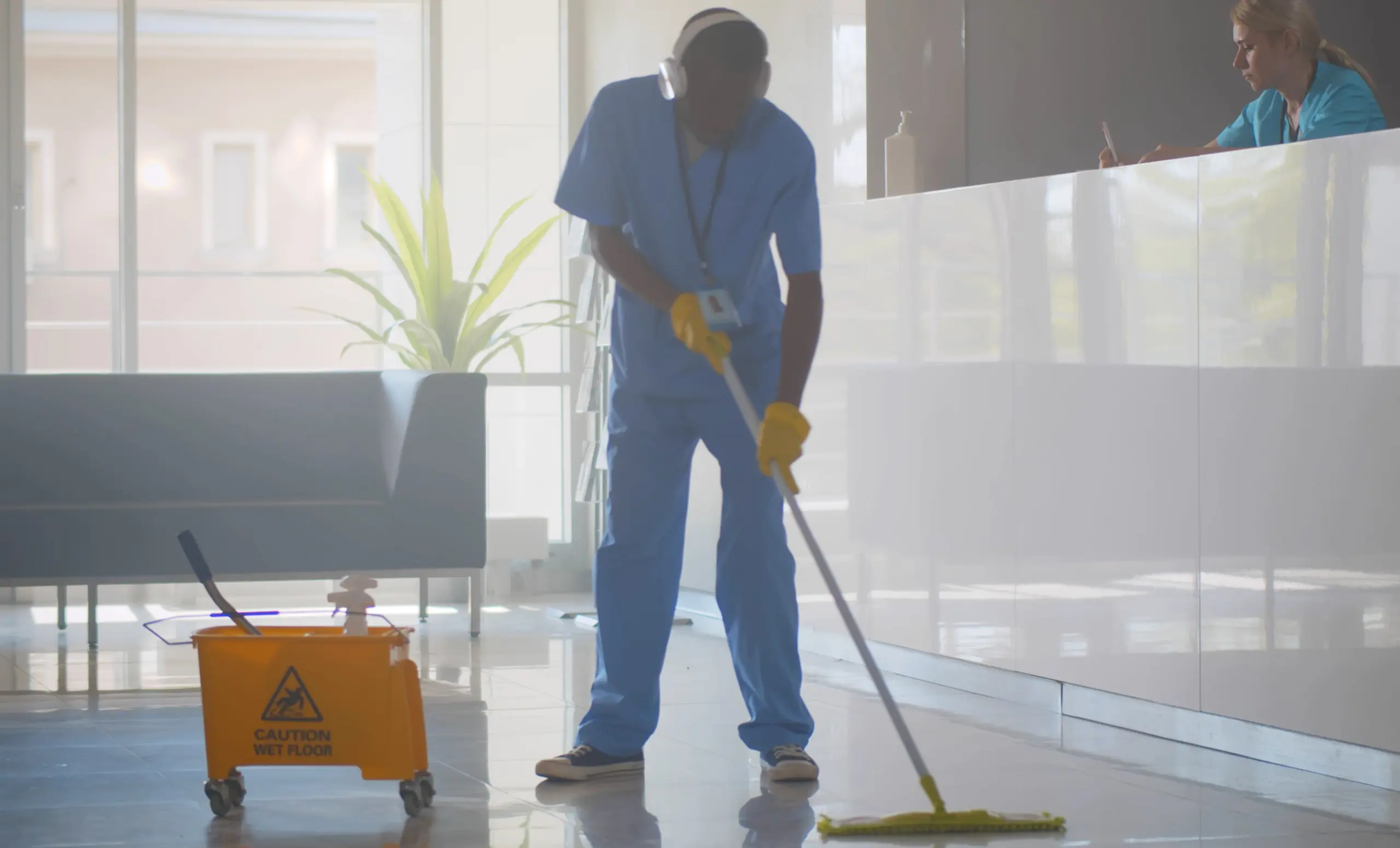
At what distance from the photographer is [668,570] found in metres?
2.66

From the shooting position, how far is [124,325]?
5.58m

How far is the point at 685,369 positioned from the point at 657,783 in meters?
0.64

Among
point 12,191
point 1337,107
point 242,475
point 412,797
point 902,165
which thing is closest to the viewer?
point 412,797

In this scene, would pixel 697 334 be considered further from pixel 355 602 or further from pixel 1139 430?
pixel 1139 430

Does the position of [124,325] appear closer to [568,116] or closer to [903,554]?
[568,116]

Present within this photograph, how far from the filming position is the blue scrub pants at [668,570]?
264 cm

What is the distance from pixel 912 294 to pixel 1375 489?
1.32 m

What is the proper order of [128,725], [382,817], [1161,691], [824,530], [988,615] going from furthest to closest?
[824,530] < [988,615] < [128,725] < [1161,691] < [382,817]

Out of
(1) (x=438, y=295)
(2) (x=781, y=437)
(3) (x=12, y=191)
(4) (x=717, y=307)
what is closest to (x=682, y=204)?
(4) (x=717, y=307)

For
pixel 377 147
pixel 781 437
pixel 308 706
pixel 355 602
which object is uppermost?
pixel 377 147

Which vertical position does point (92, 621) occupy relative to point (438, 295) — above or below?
below

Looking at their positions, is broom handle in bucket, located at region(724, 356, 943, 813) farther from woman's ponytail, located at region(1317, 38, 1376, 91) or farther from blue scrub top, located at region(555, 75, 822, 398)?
woman's ponytail, located at region(1317, 38, 1376, 91)

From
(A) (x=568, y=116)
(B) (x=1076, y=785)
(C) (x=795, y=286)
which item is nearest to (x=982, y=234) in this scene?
(C) (x=795, y=286)

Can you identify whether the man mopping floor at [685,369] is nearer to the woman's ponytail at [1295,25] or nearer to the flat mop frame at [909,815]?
the flat mop frame at [909,815]
